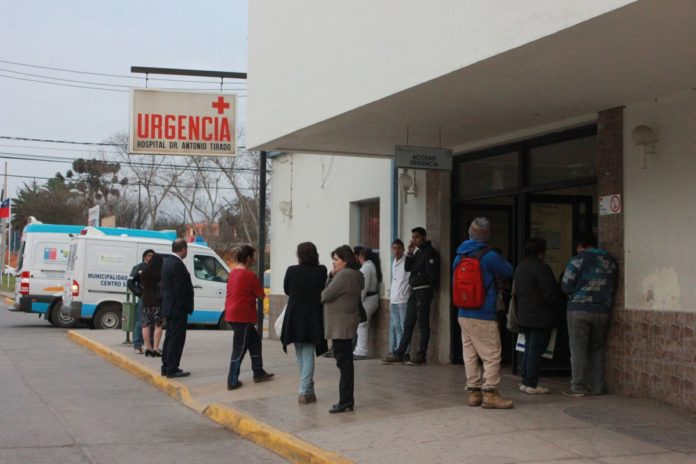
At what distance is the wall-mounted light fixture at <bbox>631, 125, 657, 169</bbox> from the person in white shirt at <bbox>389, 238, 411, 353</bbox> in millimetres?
4459

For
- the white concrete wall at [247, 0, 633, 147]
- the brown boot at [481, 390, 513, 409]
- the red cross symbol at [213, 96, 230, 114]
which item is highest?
the red cross symbol at [213, 96, 230, 114]

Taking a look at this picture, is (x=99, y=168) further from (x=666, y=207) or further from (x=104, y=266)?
(x=666, y=207)

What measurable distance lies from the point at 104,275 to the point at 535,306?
1363 centimetres

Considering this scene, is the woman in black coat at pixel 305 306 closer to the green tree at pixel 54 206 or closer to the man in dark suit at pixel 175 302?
the man in dark suit at pixel 175 302

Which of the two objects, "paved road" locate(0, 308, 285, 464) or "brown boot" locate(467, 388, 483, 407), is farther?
"brown boot" locate(467, 388, 483, 407)

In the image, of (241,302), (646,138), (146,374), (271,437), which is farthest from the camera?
(146,374)

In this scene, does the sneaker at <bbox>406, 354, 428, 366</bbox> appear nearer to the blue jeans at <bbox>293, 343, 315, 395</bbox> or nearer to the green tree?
the blue jeans at <bbox>293, 343, 315, 395</bbox>

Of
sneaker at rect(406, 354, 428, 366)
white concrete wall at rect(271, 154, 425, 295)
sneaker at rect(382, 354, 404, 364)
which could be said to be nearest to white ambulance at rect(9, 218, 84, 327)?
white concrete wall at rect(271, 154, 425, 295)

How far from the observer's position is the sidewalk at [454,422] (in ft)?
22.1

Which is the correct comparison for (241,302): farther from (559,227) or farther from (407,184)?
(559,227)

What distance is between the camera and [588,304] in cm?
915

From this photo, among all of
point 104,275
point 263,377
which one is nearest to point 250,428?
point 263,377

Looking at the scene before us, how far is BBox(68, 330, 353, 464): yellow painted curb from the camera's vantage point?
23.0ft

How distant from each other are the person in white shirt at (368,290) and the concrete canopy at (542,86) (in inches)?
76.9
